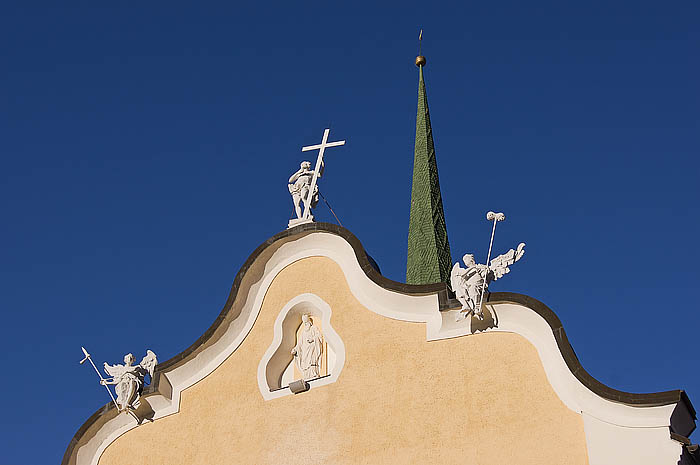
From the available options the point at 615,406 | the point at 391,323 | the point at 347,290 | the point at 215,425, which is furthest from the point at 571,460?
the point at 215,425

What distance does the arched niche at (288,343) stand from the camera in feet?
48.9

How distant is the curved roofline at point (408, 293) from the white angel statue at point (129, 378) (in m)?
0.13

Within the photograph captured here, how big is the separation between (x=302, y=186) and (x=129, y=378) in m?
3.51

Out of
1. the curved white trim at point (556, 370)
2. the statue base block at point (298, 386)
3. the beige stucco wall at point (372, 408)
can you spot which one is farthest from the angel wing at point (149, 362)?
the curved white trim at point (556, 370)

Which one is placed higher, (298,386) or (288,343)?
(288,343)

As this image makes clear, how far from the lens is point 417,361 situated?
13961mm

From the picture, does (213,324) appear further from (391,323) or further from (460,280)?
(460,280)

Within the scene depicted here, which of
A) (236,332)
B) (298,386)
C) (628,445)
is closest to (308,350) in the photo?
(298,386)

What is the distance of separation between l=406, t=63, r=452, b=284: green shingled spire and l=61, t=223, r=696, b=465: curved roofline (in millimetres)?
7231

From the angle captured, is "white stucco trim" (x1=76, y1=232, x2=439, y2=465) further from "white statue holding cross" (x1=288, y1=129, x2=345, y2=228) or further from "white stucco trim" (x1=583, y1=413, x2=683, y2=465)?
"white stucco trim" (x1=583, y1=413, x2=683, y2=465)

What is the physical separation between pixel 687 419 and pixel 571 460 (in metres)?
1.37

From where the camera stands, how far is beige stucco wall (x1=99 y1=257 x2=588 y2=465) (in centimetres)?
1294

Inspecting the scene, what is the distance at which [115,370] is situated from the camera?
1580cm

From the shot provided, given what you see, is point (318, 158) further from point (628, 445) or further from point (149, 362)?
point (628, 445)
